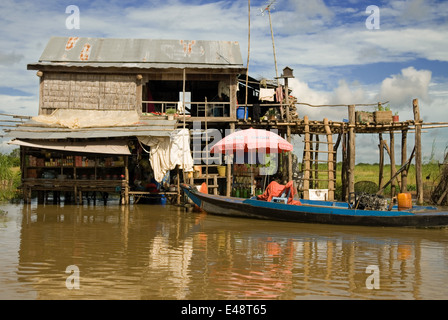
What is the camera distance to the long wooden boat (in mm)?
10961

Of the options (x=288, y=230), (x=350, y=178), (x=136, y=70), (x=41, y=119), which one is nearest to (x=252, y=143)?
(x=288, y=230)

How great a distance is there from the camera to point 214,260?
288 inches

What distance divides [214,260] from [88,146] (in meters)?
9.57

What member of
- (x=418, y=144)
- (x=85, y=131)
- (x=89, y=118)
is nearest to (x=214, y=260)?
(x=85, y=131)

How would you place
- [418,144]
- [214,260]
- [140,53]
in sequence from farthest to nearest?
1. [140,53]
2. [418,144]
3. [214,260]

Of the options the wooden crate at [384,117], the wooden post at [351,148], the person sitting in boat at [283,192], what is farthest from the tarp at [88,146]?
the wooden crate at [384,117]

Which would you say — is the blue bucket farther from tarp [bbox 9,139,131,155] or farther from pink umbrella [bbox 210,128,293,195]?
tarp [bbox 9,139,131,155]

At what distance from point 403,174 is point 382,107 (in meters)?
2.63

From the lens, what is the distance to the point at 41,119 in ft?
53.5

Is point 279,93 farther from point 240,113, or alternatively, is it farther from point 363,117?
point 363,117

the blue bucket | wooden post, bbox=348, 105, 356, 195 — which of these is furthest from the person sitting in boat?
the blue bucket

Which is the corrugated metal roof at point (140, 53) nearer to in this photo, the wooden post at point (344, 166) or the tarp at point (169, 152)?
the tarp at point (169, 152)

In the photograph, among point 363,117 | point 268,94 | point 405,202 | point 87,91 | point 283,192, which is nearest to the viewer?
point 405,202

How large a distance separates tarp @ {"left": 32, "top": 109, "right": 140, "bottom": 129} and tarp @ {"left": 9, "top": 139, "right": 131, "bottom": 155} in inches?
23.2
